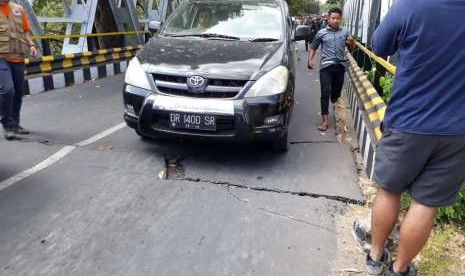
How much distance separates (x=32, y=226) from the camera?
3.26 metres

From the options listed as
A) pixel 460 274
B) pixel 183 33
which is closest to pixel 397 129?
pixel 460 274

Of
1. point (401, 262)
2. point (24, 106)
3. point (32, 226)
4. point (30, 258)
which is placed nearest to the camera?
point (401, 262)

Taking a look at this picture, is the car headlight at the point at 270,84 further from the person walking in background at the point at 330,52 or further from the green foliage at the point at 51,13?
the green foliage at the point at 51,13

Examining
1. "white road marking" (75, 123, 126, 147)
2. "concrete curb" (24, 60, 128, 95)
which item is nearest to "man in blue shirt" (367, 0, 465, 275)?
"white road marking" (75, 123, 126, 147)

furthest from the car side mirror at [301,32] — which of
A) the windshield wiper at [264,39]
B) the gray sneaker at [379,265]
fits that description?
the gray sneaker at [379,265]

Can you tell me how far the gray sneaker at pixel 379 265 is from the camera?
2826 millimetres

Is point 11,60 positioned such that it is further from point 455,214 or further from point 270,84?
point 455,214

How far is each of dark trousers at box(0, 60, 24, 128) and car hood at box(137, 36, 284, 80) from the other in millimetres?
1532

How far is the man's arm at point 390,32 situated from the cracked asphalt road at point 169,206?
142 centimetres

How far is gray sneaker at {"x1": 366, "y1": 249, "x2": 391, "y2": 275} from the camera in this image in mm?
2826

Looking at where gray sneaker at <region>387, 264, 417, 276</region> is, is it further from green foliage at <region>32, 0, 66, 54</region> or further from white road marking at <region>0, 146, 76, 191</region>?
green foliage at <region>32, 0, 66, 54</region>

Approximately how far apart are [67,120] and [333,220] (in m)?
4.11

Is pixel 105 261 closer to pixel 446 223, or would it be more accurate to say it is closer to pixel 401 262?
pixel 401 262

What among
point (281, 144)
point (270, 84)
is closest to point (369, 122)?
point (281, 144)
